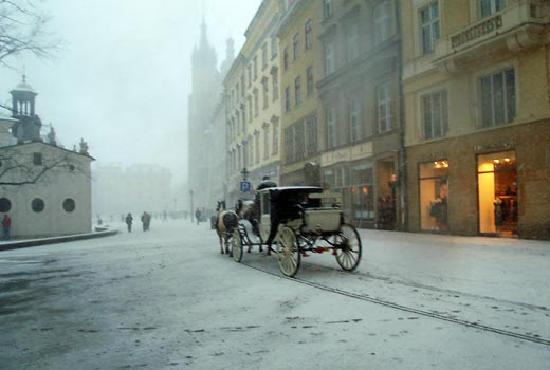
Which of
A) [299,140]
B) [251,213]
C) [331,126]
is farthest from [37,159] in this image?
[251,213]

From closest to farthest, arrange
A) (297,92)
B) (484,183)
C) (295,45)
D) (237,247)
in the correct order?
1. (237,247)
2. (484,183)
3. (297,92)
4. (295,45)

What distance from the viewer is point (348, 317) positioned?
5641 millimetres

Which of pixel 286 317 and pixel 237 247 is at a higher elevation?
pixel 237 247

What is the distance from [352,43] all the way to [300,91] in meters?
7.71

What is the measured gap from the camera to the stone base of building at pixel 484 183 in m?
14.6

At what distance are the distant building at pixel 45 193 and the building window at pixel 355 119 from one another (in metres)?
17.5

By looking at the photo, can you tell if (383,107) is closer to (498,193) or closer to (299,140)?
(498,193)

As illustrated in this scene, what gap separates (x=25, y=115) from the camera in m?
37.8

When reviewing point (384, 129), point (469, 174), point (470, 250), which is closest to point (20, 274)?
point (470, 250)

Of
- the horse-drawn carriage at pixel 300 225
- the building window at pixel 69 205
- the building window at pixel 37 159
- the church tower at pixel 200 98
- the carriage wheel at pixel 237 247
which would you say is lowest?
the carriage wheel at pixel 237 247

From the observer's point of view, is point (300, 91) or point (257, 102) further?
point (257, 102)

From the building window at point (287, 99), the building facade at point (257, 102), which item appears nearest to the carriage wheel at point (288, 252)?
the building facade at point (257, 102)

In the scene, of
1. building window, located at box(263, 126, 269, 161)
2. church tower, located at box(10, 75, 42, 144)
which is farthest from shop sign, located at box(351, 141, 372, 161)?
church tower, located at box(10, 75, 42, 144)

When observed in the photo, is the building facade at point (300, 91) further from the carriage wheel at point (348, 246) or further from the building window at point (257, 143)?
the carriage wheel at point (348, 246)
